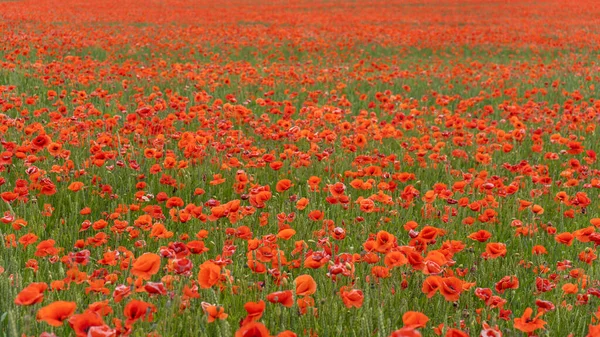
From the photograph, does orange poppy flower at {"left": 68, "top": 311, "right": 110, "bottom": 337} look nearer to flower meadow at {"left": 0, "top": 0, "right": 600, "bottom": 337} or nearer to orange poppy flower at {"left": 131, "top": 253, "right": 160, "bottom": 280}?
flower meadow at {"left": 0, "top": 0, "right": 600, "bottom": 337}

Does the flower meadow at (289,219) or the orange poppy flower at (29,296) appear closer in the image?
the orange poppy flower at (29,296)

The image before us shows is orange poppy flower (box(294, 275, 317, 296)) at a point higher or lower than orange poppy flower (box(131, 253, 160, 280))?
lower

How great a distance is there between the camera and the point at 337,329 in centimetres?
195

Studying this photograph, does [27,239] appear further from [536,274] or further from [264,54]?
[264,54]

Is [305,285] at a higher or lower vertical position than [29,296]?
lower

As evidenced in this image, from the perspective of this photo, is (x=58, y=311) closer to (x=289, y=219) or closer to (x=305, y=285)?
(x=305, y=285)

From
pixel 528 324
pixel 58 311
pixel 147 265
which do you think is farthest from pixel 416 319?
pixel 58 311

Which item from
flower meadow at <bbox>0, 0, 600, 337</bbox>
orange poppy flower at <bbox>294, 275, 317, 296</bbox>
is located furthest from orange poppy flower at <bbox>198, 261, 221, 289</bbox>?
orange poppy flower at <bbox>294, 275, 317, 296</bbox>

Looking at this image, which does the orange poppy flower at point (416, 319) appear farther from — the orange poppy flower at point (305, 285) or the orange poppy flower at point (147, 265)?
the orange poppy flower at point (147, 265)

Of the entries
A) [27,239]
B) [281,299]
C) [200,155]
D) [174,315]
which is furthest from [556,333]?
[200,155]

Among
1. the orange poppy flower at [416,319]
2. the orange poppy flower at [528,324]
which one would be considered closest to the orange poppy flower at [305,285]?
the orange poppy flower at [416,319]

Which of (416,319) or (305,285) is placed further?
(305,285)

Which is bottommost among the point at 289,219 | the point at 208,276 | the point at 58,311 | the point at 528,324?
the point at 289,219

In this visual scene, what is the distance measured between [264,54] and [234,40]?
139 cm
